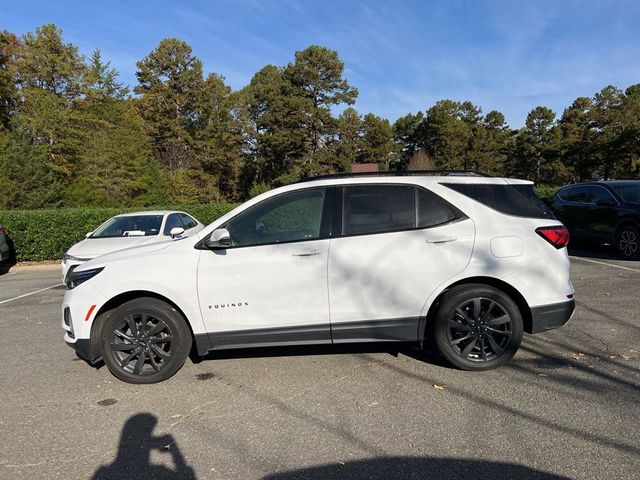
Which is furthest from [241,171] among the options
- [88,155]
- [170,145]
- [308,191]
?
[308,191]

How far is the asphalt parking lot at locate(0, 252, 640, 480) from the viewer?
293cm

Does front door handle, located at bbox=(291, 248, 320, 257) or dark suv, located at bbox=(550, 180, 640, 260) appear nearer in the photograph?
front door handle, located at bbox=(291, 248, 320, 257)

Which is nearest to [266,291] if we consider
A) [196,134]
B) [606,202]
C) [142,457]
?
[142,457]

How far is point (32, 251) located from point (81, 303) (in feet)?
37.2

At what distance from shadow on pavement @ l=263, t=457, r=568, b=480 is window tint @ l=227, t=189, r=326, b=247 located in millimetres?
1946

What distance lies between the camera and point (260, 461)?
9.82 ft

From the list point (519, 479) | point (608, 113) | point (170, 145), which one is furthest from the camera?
point (608, 113)

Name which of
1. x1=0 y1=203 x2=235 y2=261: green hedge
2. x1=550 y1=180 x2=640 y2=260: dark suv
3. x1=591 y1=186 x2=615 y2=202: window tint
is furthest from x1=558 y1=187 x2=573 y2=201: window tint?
x1=0 y1=203 x2=235 y2=261: green hedge

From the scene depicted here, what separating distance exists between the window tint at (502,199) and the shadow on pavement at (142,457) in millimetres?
3149

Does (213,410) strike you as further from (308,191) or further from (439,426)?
(308,191)

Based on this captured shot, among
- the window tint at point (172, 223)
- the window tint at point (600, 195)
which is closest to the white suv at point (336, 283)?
the window tint at point (172, 223)

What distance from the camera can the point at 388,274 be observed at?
13.7 ft

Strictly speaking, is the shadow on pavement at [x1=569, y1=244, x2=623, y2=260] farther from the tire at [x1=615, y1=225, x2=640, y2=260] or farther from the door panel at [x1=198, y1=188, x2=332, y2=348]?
the door panel at [x1=198, y1=188, x2=332, y2=348]

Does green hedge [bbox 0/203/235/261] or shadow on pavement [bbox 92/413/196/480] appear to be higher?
green hedge [bbox 0/203/235/261]
